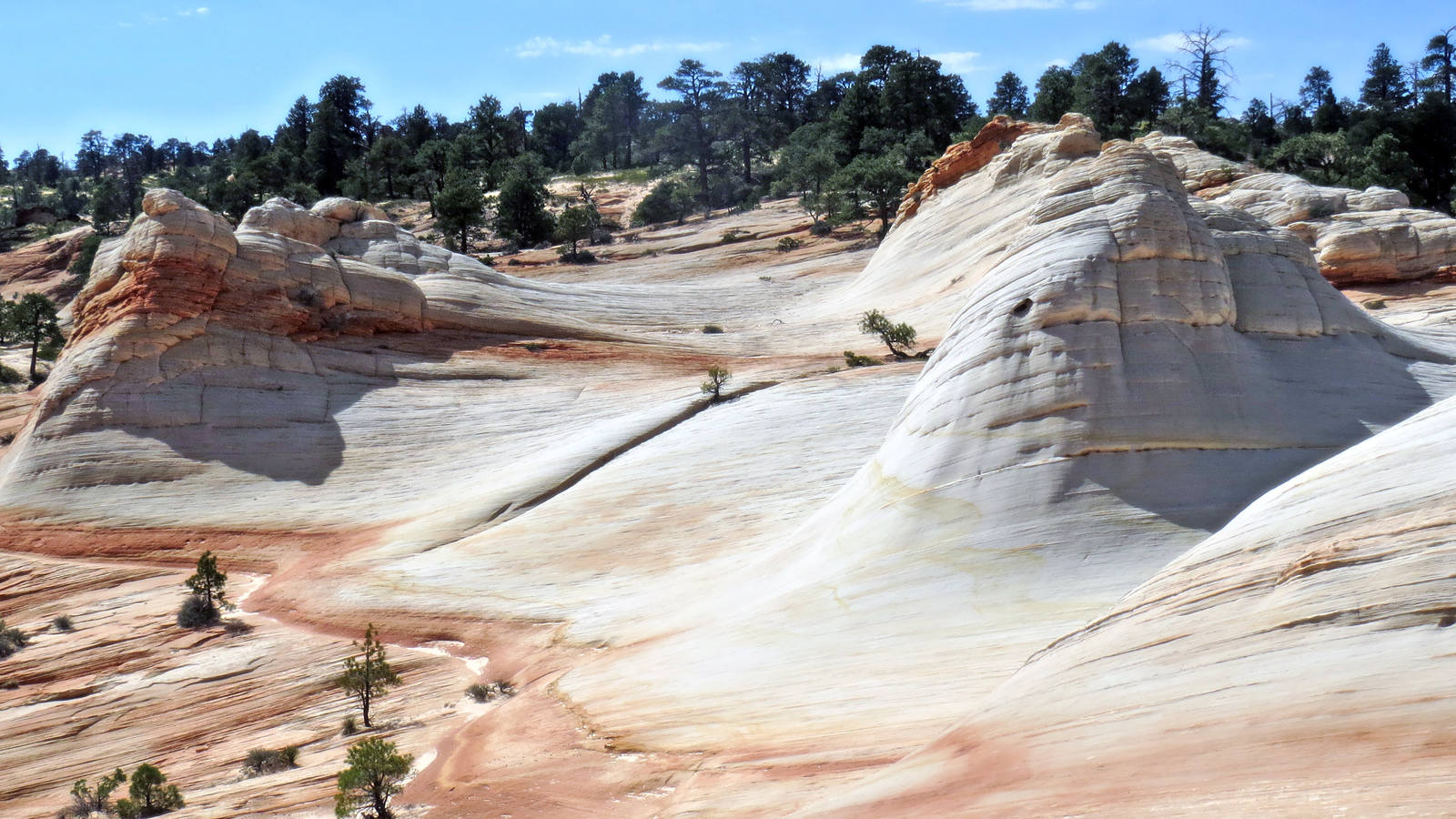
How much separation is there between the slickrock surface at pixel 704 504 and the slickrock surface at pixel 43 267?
43.3 m

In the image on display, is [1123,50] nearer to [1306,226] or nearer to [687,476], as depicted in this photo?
[1306,226]

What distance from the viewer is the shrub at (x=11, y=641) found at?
17.5m

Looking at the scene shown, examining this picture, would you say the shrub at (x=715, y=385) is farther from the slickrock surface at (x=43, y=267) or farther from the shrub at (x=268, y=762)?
the slickrock surface at (x=43, y=267)

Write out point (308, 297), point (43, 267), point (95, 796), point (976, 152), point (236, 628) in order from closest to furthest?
1. point (95, 796)
2. point (236, 628)
3. point (308, 297)
4. point (976, 152)
5. point (43, 267)

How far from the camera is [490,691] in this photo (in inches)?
555

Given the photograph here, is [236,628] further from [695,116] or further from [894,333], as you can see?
[695,116]

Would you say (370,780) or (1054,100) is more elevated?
(1054,100)

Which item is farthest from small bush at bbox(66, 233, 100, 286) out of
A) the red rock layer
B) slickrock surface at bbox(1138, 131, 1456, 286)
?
slickrock surface at bbox(1138, 131, 1456, 286)

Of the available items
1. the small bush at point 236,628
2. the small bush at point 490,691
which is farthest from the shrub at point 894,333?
the small bush at point 236,628

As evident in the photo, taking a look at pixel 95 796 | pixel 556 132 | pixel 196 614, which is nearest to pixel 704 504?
pixel 196 614

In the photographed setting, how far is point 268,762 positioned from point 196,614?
5.69 m

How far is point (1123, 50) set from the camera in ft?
214

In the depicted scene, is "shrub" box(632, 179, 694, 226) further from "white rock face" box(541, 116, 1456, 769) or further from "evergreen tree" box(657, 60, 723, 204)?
"white rock face" box(541, 116, 1456, 769)

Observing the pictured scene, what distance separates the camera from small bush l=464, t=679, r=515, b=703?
1402 cm
